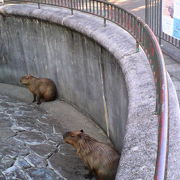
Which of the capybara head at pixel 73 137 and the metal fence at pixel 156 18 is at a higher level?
the metal fence at pixel 156 18

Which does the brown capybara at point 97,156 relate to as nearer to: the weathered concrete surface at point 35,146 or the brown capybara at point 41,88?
the weathered concrete surface at point 35,146

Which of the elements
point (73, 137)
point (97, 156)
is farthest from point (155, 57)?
point (73, 137)

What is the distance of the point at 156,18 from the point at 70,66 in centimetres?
201

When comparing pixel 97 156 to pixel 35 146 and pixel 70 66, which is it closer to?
pixel 35 146

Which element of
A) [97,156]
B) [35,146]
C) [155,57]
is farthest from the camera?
[35,146]

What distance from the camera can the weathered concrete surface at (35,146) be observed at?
5.77 meters

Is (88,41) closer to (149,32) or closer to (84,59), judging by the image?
(84,59)

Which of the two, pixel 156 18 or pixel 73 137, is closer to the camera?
pixel 73 137

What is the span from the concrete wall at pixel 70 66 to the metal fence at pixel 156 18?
1.33 m

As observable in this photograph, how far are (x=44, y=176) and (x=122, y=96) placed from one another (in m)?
1.64

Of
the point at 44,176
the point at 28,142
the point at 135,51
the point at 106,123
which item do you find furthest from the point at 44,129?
the point at 135,51

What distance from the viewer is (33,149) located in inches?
255

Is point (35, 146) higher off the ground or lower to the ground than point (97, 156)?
lower

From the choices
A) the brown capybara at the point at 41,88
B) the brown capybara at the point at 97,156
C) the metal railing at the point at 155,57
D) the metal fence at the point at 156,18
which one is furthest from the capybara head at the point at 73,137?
the brown capybara at the point at 41,88
